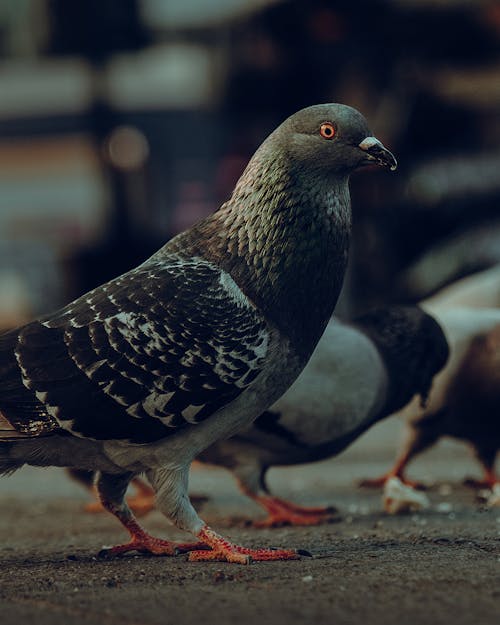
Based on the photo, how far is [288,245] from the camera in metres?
4.01

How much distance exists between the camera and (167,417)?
391 centimetres

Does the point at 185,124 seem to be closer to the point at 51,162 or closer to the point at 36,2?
the point at 51,162

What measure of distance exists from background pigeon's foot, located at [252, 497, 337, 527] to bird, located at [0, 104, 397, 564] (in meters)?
1.10

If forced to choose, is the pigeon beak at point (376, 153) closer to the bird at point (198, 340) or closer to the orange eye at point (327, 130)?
the bird at point (198, 340)

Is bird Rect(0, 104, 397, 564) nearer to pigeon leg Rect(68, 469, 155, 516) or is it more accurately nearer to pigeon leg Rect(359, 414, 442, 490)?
pigeon leg Rect(68, 469, 155, 516)

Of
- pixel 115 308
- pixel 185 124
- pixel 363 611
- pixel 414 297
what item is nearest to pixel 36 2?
pixel 185 124

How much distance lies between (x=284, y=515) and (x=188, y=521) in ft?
3.98

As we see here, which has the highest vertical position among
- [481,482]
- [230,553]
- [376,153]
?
[376,153]

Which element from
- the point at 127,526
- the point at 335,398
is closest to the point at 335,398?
the point at 335,398

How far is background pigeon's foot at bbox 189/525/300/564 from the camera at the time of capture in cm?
A: 389

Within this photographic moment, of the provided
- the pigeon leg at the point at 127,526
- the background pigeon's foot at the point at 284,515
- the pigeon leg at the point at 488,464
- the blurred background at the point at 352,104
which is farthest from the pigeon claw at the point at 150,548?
the blurred background at the point at 352,104

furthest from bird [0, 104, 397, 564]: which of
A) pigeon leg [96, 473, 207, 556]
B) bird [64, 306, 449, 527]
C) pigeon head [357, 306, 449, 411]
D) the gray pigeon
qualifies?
the gray pigeon

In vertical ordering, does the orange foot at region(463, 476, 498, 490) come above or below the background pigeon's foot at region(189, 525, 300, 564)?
below

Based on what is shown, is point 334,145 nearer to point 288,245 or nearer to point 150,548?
point 288,245
